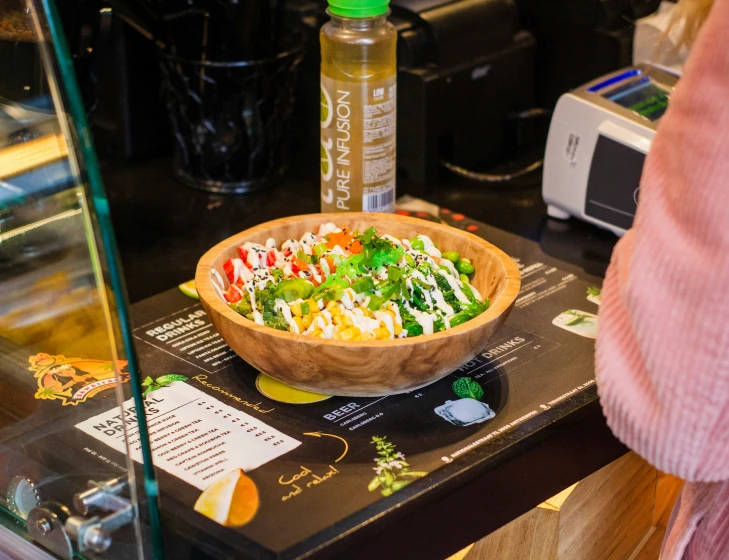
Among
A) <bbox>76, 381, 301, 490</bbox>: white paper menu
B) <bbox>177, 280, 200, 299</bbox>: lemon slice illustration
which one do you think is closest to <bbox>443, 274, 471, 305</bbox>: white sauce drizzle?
<bbox>76, 381, 301, 490</bbox>: white paper menu

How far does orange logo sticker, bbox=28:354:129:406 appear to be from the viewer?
0.79 meters

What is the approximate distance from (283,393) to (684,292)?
17.1 inches

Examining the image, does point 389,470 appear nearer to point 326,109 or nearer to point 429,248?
point 429,248

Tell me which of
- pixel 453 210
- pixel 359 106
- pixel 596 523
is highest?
pixel 359 106

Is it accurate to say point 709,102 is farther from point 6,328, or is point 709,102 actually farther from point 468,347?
point 6,328

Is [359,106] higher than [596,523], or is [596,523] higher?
[359,106]

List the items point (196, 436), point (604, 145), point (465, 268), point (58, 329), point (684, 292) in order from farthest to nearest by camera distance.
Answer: point (604, 145), point (465, 268), point (196, 436), point (58, 329), point (684, 292)

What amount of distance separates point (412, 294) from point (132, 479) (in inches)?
13.2

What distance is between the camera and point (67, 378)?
2.72ft

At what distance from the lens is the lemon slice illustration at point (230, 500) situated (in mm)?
789

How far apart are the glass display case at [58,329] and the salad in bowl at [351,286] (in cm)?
19

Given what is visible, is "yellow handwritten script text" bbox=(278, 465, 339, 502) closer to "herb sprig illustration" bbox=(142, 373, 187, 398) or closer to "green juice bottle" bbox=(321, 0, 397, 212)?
"herb sprig illustration" bbox=(142, 373, 187, 398)

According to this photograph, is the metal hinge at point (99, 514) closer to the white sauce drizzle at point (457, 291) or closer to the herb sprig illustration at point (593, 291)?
the white sauce drizzle at point (457, 291)

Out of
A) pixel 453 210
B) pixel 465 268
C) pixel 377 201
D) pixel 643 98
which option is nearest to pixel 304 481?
pixel 465 268
